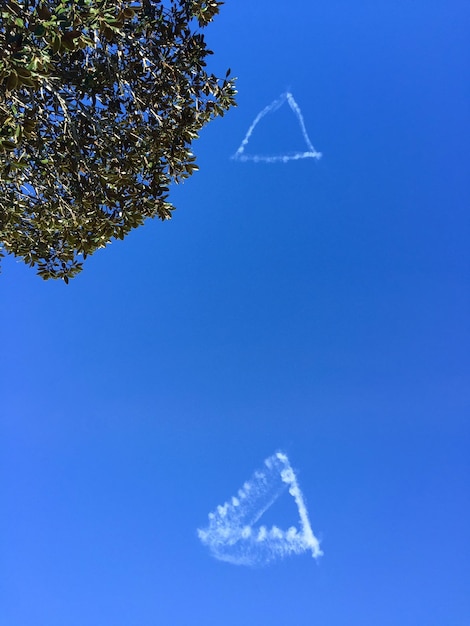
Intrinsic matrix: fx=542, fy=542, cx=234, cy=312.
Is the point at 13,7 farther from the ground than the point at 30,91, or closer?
closer

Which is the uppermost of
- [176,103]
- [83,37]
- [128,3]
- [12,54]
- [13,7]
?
[176,103]

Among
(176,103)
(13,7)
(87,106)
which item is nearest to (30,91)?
(87,106)

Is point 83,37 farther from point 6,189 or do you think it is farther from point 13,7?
point 6,189

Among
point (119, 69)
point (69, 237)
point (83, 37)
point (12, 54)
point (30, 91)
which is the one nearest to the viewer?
point (12, 54)

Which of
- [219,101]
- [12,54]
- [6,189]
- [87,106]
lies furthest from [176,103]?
[12,54]

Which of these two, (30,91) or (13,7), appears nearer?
Result: (13,7)

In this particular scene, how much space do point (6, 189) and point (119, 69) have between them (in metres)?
3.22

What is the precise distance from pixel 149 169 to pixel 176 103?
142 centimetres

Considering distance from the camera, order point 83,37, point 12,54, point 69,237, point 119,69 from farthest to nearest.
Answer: point 69,237 → point 119,69 → point 83,37 → point 12,54

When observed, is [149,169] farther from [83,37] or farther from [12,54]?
[12,54]

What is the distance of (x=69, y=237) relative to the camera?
11164 millimetres

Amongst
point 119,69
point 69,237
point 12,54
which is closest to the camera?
point 12,54

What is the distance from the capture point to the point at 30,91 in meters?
8.99

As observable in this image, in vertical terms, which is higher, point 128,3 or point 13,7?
point 128,3
